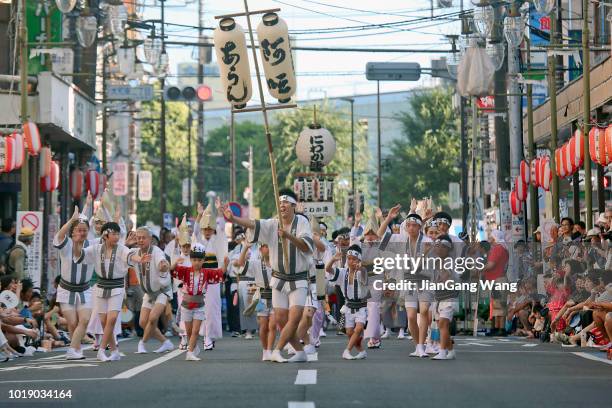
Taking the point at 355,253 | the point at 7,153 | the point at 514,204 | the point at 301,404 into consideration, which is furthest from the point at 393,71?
the point at 301,404

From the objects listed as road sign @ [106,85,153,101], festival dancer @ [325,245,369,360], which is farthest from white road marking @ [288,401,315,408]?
road sign @ [106,85,153,101]

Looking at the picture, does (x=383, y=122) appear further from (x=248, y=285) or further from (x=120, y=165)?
(x=248, y=285)

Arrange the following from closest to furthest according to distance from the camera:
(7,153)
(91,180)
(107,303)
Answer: (107,303)
(7,153)
(91,180)

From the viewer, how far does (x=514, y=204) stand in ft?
122

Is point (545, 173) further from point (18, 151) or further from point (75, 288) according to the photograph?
point (75, 288)

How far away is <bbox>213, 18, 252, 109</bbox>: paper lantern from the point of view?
21.4 m

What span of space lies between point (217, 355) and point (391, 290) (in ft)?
9.01

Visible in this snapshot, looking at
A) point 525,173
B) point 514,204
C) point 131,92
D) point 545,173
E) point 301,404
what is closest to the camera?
point 301,404

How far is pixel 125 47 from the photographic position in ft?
157

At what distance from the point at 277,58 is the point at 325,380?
9020 mm

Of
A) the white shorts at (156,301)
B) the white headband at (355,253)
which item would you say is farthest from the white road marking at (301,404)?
the white shorts at (156,301)

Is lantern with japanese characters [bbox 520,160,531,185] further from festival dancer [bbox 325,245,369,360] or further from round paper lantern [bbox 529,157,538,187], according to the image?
festival dancer [bbox 325,245,369,360]

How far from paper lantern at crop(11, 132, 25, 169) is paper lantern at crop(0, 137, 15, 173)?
0.07m

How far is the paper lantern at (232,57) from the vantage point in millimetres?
21375
